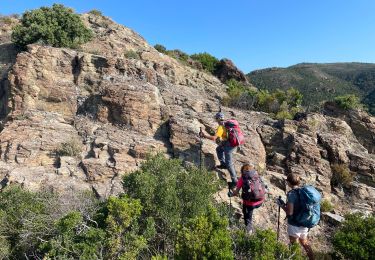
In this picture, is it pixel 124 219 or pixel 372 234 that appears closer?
pixel 124 219

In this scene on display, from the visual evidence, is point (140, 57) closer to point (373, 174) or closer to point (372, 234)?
point (373, 174)

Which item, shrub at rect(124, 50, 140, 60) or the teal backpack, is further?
shrub at rect(124, 50, 140, 60)

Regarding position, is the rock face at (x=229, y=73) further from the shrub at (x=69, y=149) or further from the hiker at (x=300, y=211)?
the hiker at (x=300, y=211)

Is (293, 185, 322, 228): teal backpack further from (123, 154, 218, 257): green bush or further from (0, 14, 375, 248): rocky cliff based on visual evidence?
(0, 14, 375, 248): rocky cliff

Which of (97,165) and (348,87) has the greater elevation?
(348,87)

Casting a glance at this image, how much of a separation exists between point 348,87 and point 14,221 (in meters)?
94.2

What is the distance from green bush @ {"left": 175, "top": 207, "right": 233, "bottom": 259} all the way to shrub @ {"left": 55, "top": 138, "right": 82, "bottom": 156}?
662 cm

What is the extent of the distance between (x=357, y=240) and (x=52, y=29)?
17.5 m

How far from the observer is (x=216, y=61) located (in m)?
27.0

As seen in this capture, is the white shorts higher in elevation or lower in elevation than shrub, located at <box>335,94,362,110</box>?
lower

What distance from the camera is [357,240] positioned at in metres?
6.92

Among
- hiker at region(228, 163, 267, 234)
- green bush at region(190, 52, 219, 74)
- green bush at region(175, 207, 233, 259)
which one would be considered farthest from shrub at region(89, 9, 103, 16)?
green bush at region(175, 207, 233, 259)

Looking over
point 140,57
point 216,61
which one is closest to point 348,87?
point 216,61

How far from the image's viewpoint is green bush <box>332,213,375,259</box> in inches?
266
